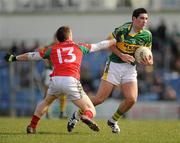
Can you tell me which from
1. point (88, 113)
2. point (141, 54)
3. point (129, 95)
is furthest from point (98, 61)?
point (88, 113)

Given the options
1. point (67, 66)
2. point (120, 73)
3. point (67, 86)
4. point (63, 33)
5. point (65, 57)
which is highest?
point (63, 33)

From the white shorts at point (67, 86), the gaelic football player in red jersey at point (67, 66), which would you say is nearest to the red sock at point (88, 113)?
the gaelic football player in red jersey at point (67, 66)

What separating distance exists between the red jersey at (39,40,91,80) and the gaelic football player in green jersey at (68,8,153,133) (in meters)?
1.05

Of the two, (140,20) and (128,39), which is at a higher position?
(140,20)

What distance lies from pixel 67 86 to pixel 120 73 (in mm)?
1529

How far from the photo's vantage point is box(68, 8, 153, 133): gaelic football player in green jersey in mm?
15219

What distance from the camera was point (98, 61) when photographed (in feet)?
103

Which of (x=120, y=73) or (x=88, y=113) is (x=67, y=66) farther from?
(x=120, y=73)

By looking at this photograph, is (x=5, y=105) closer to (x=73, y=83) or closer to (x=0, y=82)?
(x=0, y=82)

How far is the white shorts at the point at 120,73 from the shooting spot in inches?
604

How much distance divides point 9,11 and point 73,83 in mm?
24188

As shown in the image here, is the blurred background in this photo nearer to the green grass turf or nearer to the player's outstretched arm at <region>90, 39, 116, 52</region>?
the green grass turf

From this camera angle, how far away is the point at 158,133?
15.7 metres

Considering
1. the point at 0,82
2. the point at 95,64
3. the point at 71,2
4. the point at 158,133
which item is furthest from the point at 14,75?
the point at 158,133
